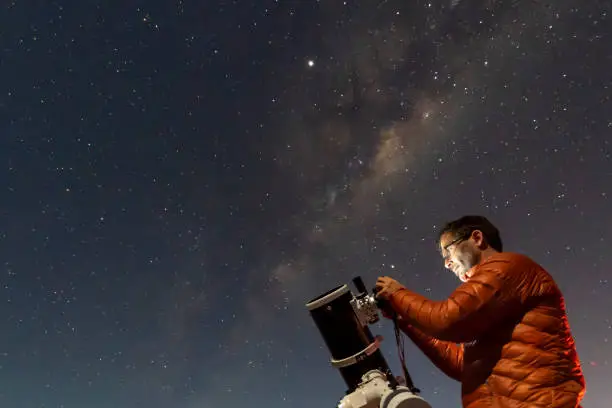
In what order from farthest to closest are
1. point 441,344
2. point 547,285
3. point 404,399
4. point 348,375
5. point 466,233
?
point 441,344, point 466,233, point 348,375, point 547,285, point 404,399

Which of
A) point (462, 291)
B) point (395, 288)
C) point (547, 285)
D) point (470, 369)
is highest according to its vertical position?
point (395, 288)

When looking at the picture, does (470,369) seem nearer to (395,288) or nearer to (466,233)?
(395,288)

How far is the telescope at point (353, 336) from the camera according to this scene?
9.65 feet

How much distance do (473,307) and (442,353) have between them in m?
1.27

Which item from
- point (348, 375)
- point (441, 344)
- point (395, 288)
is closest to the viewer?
point (395, 288)

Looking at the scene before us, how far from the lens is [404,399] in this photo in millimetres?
2396

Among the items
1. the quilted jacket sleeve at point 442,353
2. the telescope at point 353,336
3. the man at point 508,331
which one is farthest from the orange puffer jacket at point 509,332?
the quilted jacket sleeve at point 442,353

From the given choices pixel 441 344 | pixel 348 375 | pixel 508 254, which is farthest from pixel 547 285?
pixel 348 375

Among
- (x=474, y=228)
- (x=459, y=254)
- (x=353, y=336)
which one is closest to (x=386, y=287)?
(x=353, y=336)

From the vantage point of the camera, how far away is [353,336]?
312 centimetres

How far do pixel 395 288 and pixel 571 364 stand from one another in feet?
3.82

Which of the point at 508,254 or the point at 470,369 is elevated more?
the point at 508,254

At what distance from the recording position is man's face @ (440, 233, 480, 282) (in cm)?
320

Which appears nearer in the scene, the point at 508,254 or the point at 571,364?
the point at 571,364
